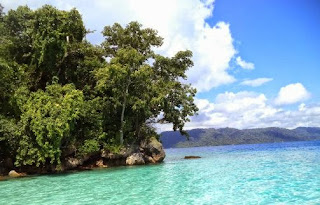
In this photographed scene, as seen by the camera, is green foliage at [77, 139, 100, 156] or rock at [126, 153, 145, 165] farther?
rock at [126, 153, 145, 165]

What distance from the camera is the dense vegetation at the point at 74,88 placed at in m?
25.7

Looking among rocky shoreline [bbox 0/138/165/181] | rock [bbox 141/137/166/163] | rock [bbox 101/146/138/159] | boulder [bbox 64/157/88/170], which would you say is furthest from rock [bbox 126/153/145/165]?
boulder [bbox 64/157/88/170]

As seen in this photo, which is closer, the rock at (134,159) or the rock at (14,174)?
the rock at (14,174)

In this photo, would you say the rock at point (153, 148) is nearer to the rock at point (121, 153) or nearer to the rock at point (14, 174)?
the rock at point (121, 153)

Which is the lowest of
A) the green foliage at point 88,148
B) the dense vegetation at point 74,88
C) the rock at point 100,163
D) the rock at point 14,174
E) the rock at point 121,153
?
the rock at point 14,174

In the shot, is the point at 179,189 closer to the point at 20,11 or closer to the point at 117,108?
the point at 117,108

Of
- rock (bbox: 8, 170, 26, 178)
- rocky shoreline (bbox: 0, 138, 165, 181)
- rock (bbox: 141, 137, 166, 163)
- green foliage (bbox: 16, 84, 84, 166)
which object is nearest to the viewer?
green foliage (bbox: 16, 84, 84, 166)

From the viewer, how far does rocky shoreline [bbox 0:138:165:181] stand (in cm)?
2791

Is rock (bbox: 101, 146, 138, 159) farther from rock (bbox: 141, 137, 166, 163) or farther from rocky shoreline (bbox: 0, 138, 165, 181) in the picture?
rock (bbox: 141, 137, 166, 163)

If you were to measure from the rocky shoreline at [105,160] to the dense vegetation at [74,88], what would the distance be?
708 mm

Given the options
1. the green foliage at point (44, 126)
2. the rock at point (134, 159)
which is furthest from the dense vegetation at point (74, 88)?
the rock at point (134, 159)

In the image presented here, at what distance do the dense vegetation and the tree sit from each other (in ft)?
0.38

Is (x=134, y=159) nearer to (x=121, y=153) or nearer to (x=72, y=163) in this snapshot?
(x=121, y=153)

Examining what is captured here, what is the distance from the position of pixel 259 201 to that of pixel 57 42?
24568 millimetres
